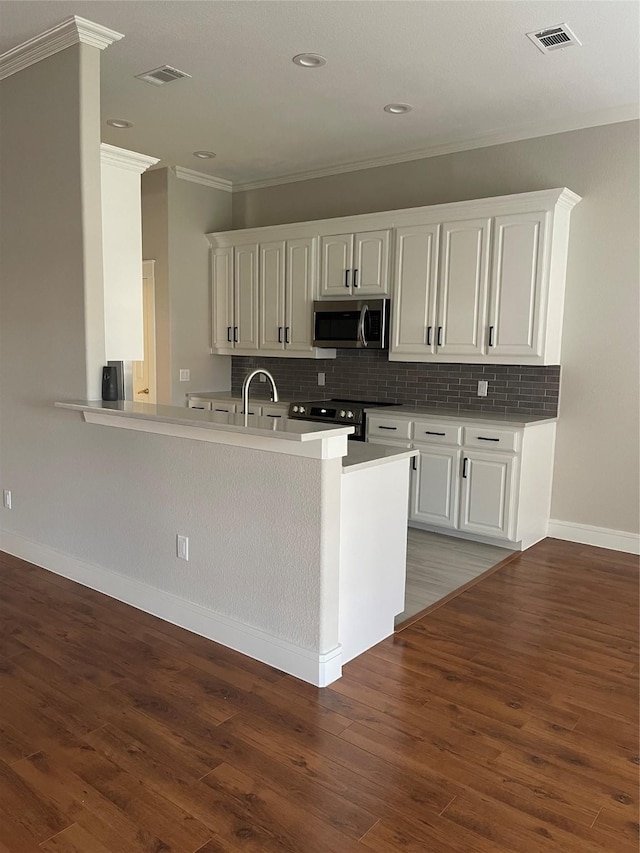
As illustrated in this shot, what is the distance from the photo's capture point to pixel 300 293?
227 inches

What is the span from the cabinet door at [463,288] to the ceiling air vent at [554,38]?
131 centimetres

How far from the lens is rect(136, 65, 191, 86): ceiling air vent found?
151 inches

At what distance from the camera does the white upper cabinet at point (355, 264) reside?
5180 millimetres

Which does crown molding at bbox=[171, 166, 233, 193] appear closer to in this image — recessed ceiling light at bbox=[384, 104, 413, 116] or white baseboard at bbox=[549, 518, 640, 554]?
recessed ceiling light at bbox=[384, 104, 413, 116]

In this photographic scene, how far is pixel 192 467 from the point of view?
10.3 feet

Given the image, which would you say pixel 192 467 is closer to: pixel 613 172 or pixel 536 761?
pixel 536 761

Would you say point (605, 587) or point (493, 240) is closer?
point (605, 587)

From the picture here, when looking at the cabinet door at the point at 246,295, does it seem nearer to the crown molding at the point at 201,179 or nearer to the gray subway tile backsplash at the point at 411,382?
the gray subway tile backsplash at the point at 411,382

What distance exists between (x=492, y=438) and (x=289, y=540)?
2.19 meters

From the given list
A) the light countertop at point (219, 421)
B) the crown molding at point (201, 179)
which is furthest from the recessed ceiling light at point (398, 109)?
the light countertop at point (219, 421)

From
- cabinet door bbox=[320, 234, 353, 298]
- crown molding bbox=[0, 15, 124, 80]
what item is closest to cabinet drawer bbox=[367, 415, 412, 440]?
cabinet door bbox=[320, 234, 353, 298]

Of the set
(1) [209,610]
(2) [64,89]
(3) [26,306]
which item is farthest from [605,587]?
(2) [64,89]

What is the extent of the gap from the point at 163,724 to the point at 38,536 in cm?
207

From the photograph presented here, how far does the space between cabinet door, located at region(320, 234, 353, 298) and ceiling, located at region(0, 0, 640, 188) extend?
2.39ft
